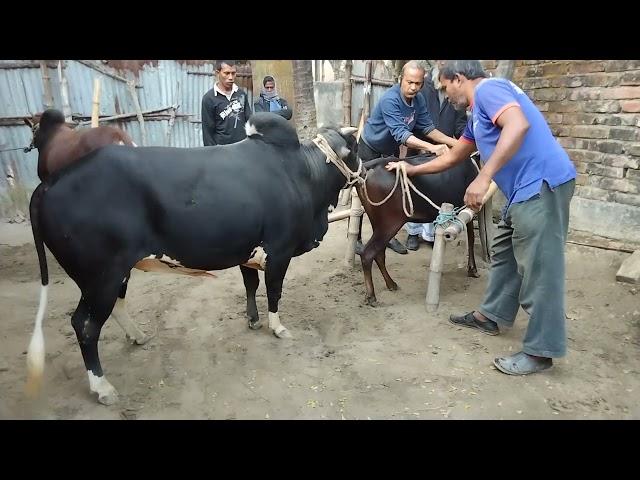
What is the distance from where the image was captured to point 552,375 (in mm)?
3154

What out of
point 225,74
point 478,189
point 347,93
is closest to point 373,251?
point 478,189

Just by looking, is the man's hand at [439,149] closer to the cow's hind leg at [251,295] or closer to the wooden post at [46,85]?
the cow's hind leg at [251,295]

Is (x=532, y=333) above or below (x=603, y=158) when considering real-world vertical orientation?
below

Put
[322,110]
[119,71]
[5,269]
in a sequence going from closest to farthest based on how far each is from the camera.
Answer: [5,269]
[119,71]
[322,110]

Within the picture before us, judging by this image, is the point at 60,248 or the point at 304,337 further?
the point at 304,337

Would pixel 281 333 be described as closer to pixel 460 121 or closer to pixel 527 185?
pixel 527 185

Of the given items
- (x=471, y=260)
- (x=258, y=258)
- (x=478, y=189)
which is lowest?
(x=471, y=260)

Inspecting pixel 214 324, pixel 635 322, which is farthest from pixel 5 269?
pixel 635 322

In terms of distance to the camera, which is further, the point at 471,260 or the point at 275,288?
the point at 471,260

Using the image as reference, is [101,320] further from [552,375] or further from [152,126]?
[152,126]

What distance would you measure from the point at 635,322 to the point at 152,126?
7.20 meters

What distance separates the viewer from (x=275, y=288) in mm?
3500

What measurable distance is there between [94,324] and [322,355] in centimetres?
153

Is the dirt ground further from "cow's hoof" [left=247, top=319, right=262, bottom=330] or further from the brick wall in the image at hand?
the brick wall
